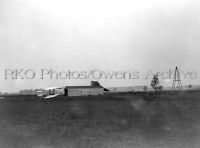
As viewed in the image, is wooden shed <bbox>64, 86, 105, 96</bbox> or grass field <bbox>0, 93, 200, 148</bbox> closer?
grass field <bbox>0, 93, 200, 148</bbox>

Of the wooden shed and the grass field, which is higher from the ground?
the wooden shed

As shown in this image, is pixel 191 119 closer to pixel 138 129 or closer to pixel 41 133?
pixel 138 129

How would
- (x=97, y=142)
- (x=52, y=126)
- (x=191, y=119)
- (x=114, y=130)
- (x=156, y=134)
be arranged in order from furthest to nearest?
(x=191, y=119)
(x=52, y=126)
(x=114, y=130)
(x=156, y=134)
(x=97, y=142)

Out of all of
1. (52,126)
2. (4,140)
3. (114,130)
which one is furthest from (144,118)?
(4,140)

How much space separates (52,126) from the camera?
1672 cm

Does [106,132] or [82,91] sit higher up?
[82,91]

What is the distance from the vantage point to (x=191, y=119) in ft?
59.5

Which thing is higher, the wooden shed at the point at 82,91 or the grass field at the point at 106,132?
the wooden shed at the point at 82,91

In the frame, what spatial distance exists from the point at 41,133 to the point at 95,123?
355 cm

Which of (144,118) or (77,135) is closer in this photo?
(77,135)

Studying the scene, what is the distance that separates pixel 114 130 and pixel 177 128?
304cm

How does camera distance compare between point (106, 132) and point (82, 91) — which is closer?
point (106, 132)

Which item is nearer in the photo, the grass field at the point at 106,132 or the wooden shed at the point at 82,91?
the grass field at the point at 106,132

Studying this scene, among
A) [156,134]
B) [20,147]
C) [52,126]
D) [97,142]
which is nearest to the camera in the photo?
[20,147]
